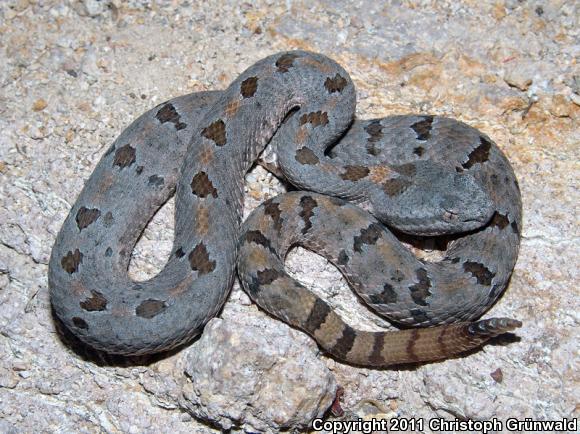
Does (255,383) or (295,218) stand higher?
(295,218)

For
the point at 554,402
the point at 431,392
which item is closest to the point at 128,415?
the point at 431,392

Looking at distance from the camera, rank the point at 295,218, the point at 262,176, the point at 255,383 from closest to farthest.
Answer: the point at 255,383
the point at 295,218
the point at 262,176

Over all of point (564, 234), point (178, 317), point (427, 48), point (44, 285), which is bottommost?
point (44, 285)

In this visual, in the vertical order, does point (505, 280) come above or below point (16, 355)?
above

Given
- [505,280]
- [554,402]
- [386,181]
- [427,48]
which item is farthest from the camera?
[427,48]

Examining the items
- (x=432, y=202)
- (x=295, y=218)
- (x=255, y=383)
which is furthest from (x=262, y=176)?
(x=255, y=383)

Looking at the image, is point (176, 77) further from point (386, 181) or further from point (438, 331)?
point (438, 331)

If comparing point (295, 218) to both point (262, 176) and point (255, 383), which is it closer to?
point (262, 176)
